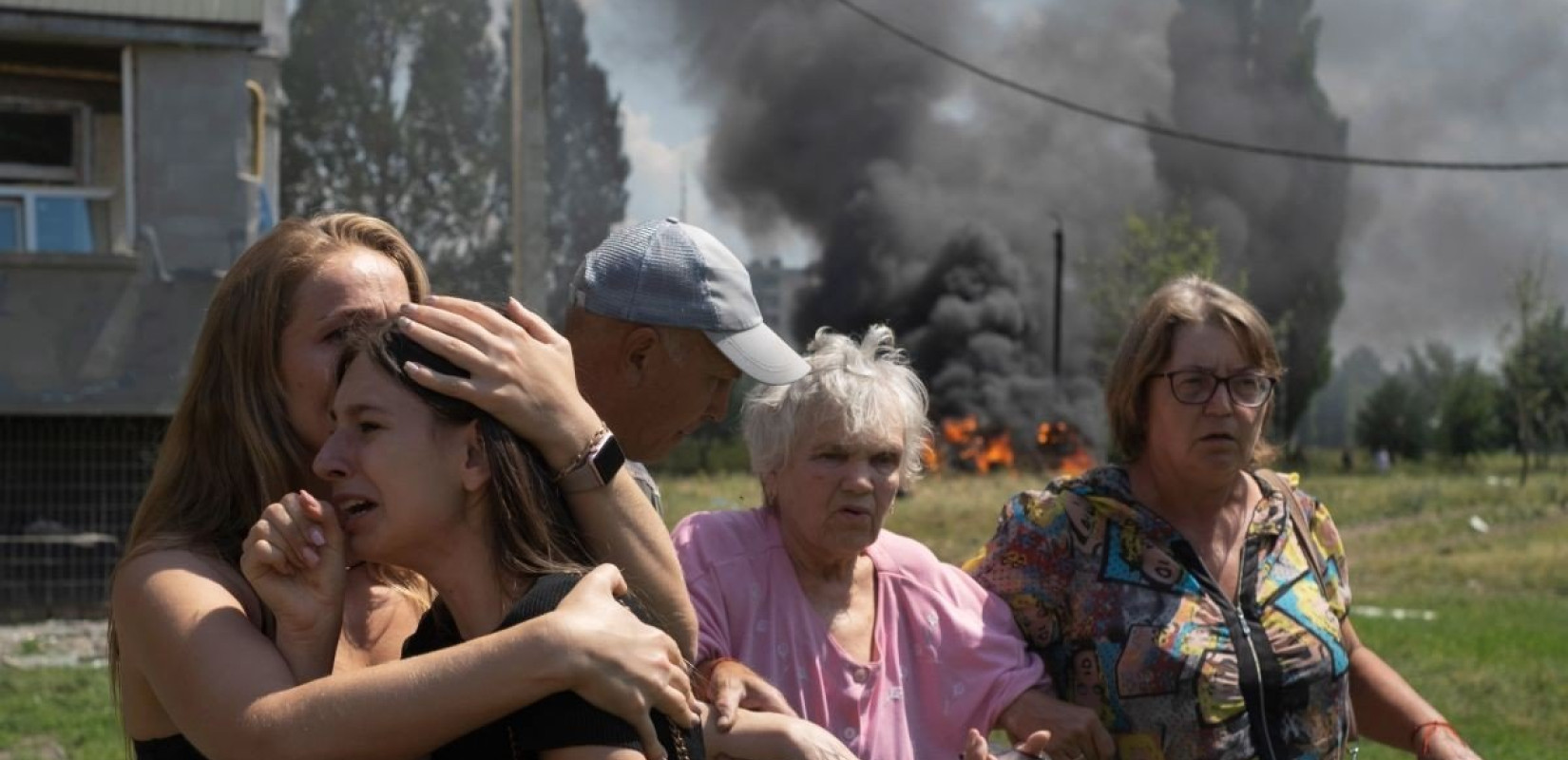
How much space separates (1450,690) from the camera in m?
10.7

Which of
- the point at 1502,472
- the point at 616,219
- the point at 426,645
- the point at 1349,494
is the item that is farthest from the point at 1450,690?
the point at 616,219

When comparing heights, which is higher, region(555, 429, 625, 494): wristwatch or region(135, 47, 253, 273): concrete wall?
region(135, 47, 253, 273): concrete wall

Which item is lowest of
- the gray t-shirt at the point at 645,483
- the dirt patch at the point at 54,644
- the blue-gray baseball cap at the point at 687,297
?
the dirt patch at the point at 54,644

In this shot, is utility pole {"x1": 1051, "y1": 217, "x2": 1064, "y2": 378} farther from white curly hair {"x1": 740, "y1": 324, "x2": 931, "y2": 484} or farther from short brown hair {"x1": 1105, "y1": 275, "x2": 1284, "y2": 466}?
white curly hair {"x1": 740, "y1": 324, "x2": 931, "y2": 484}

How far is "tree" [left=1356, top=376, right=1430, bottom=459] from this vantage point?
186 ft

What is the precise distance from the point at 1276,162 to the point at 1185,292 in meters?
65.6

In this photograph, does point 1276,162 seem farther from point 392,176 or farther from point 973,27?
point 392,176

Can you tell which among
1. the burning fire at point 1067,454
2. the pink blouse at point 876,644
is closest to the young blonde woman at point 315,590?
the pink blouse at point 876,644

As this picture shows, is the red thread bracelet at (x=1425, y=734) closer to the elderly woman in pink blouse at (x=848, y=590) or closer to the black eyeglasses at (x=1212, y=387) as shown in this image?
the black eyeglasses at (x=1212, y=387)

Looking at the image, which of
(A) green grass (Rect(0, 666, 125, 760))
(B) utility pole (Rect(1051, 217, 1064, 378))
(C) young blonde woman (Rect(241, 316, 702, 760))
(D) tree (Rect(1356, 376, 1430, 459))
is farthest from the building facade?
(D) tree (Rect(1356, 376, 1430, 459))

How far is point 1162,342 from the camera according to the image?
415 centimetres

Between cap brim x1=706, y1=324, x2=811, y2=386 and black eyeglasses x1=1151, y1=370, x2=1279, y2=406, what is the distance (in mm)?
→ 1214

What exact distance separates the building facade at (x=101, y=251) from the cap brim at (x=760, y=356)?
13220mm

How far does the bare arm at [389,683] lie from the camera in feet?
6.92
